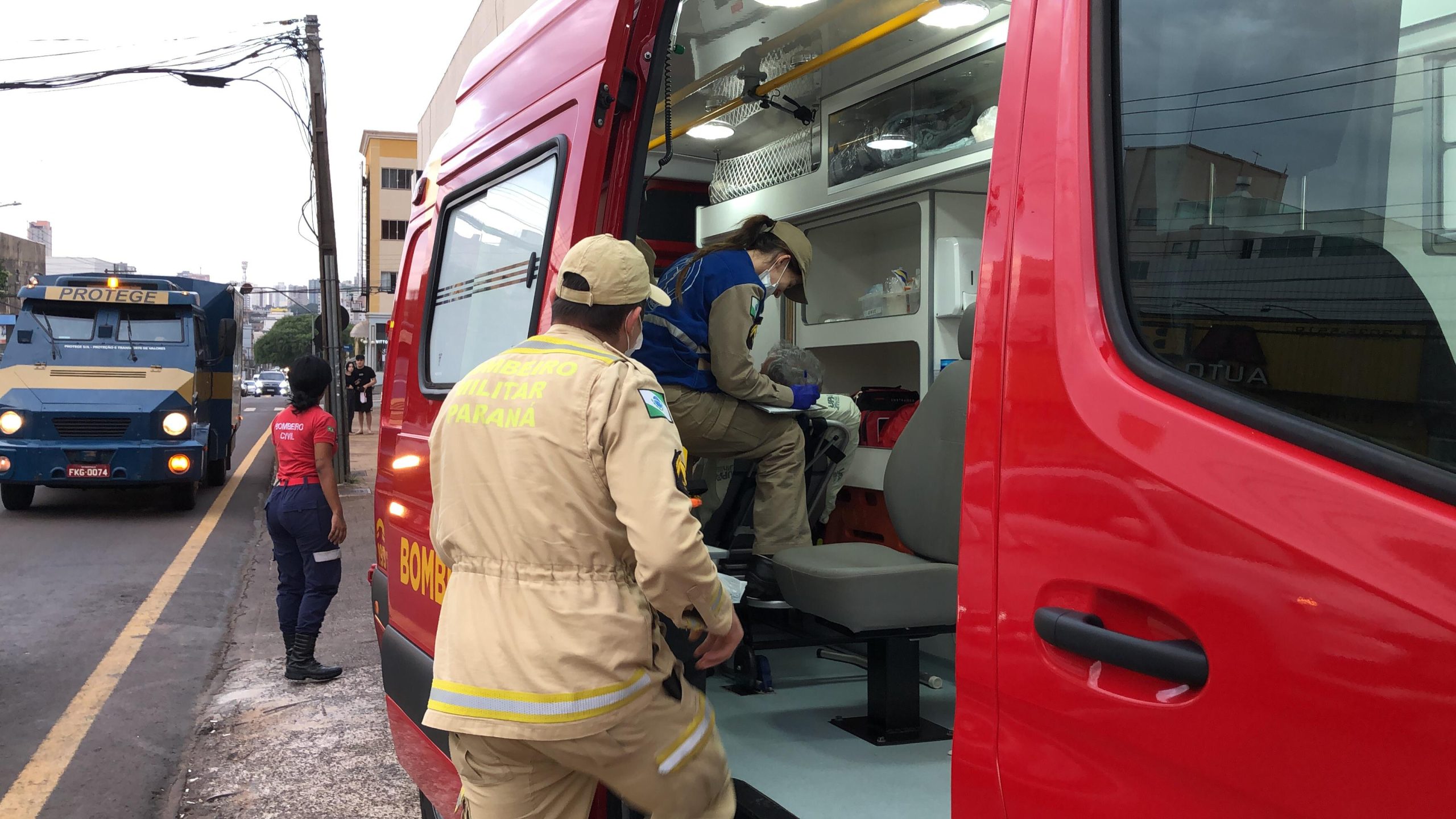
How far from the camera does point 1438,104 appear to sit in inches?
40.4

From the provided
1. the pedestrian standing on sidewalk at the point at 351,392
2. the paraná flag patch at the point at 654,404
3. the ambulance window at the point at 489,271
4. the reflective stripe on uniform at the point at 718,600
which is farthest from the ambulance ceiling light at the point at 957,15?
the pedestrian standing on sidewalk at the point at 351,392

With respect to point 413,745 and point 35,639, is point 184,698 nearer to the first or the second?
point 35,639

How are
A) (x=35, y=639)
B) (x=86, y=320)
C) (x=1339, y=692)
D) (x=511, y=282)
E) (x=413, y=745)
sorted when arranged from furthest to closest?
(x=86, y=320)
(x=35, y=639)
(x=413, y=745)
(x=511, y=282)
(x=1339, y=692)

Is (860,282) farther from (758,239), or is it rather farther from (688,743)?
(688,743)

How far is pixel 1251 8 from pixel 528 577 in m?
1.36

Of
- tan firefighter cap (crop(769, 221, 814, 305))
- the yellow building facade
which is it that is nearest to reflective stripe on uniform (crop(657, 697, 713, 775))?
tan firefighter cap (crop(769, 221, 814, 305))

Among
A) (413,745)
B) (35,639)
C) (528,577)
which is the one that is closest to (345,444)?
(35,639)

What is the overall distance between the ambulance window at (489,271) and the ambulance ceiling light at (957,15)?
174cm

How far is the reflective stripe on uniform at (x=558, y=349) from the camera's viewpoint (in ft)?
6.26

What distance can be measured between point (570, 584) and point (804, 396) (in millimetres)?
2000

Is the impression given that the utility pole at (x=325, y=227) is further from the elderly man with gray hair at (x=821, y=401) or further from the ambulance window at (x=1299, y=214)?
the ambulance window at (x=1299, y=214)

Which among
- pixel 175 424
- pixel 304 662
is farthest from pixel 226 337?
pixel 304 662

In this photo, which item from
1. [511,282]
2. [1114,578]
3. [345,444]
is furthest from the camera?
[345,444]

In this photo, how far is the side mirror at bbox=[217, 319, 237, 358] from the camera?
488 inches
